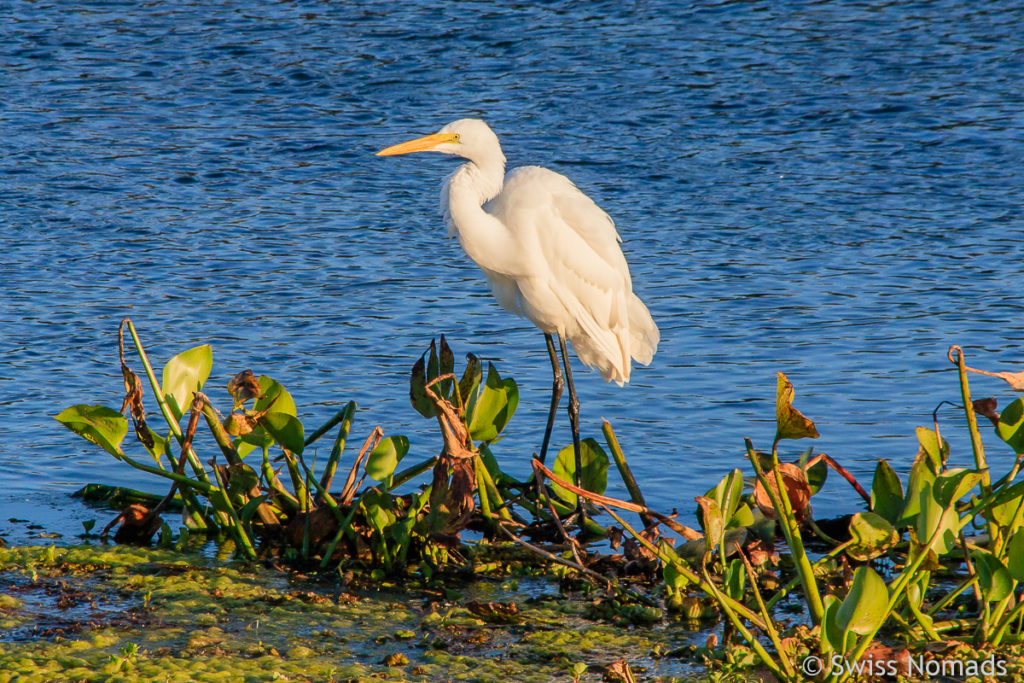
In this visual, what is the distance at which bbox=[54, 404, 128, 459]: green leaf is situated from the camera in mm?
3617

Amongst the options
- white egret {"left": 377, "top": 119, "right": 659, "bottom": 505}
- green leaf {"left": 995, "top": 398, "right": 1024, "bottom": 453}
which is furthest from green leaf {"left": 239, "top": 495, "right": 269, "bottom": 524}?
green leaf {"left": 995, "top": 398, "right": 1024, "bottom": 453}

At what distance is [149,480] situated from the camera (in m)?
4.59

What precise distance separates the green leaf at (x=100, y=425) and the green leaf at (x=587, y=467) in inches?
51.9

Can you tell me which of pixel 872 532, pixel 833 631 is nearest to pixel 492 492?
pixel 872 532

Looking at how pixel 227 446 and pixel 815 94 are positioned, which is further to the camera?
pixel 815 94

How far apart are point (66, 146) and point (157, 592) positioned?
610cm

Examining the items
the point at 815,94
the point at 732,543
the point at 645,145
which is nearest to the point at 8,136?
the point at 645,145

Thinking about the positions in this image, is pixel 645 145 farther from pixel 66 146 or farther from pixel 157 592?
pixel 157 592

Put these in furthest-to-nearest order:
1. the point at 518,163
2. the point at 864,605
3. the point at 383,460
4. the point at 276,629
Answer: the point at 518,163 < the point at 383,460 < the point at 276,629 < the point at 864,605

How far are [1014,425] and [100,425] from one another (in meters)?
2.46

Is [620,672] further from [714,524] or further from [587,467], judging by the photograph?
[587,467]

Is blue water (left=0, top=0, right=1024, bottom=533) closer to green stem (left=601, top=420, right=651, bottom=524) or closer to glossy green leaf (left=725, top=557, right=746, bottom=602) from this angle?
green stem (left=601, top=420, right=651, bottom=524)

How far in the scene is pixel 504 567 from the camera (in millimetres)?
3920

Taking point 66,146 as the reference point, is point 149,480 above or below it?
below
